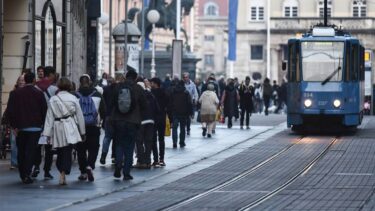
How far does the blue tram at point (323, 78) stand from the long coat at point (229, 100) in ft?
18.2

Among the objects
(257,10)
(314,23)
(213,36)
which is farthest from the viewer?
(213,36)

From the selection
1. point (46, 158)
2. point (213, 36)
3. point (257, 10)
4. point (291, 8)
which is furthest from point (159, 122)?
point (213, 36)

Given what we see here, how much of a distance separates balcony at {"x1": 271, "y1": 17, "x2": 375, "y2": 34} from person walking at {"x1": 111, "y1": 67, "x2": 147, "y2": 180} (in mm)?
97774

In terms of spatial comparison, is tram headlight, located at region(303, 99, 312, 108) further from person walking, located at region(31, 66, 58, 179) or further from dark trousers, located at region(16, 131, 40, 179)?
dark trousers, located at region(16, 131, 40, 179)

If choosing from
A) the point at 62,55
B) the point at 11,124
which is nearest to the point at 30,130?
the point at 11,124

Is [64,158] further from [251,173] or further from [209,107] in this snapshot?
[209,107]

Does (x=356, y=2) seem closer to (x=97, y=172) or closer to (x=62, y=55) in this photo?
(x=62, y=55)

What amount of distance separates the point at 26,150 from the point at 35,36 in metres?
10.7

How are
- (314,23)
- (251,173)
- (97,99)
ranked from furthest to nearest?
(314,23)
(251,173)
(97,99)

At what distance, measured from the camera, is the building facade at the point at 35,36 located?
34188 mm

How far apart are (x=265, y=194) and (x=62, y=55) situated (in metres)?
16.8

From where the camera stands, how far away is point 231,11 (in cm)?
7231

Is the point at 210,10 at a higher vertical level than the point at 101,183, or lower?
higher

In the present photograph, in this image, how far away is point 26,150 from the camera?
24672 mm
